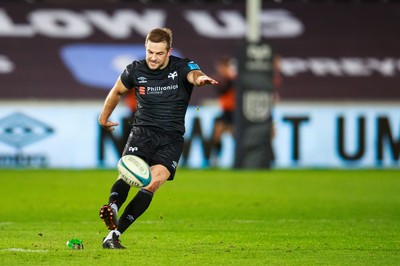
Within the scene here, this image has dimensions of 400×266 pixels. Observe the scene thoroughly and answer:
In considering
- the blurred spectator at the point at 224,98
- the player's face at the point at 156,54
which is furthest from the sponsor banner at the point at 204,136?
the player's face at the point at 156,54

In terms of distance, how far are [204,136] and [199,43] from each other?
2.36 m

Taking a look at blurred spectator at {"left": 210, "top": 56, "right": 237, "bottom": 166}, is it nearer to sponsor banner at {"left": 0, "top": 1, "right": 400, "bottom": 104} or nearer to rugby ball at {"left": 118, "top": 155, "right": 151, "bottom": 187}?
sponsor banner at {"left": 0, "top": 1, "right": 400, "bottom": 104}

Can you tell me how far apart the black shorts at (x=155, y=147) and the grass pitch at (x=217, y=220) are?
30.5 inches

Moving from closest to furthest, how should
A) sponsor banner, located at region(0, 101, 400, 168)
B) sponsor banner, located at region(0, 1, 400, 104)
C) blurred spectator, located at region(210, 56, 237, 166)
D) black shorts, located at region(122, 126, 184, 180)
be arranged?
black shorts, located at region(122, 126, 184, 180) → sponsor banner, located at region(0, 101, 400, 168) → blurred spectator, located at region(210, 56, 237, 166) → sponsor banner, located at region(0, 1, 400, 104)

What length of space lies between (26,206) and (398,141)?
10.9 meters

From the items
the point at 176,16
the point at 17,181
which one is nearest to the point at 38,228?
the point at 17,181

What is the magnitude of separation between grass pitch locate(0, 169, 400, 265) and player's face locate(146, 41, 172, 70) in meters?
1.63

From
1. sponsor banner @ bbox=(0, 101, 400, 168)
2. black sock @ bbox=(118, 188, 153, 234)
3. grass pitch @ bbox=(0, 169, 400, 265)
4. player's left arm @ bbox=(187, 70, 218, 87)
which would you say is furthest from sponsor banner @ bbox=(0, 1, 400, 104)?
black sock @ bbox=(118, 188, 153, 234)

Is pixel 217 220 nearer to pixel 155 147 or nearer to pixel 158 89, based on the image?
pixel 155 147

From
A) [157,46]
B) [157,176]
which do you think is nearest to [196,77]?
[157,46]

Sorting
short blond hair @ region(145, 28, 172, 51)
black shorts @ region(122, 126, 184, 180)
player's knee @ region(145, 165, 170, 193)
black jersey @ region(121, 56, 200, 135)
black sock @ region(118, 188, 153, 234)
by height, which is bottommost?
black sock @ region(118, 188, 153, 234)

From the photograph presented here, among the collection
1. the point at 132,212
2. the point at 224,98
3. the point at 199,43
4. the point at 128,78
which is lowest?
the point at 132,212

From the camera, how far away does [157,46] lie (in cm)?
939

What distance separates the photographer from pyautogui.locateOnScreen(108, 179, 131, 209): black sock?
364 inches
